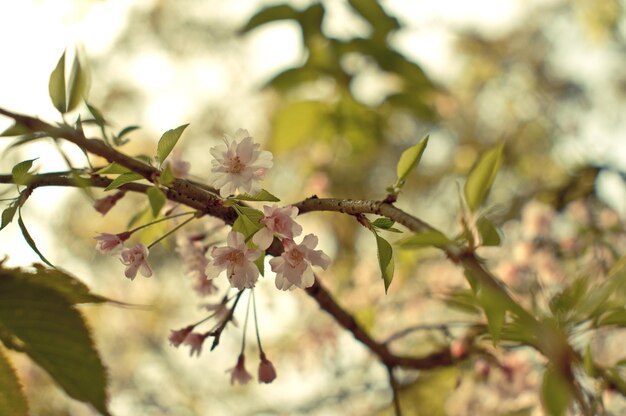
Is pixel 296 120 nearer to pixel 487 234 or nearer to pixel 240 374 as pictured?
pixel 240 374

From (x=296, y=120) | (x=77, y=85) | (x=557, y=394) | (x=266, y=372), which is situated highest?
(x=296, y=120)

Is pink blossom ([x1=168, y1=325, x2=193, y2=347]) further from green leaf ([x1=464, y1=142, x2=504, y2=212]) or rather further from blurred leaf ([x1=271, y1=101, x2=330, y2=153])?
blurred leaf ([x1=271, y1=101, x2=330, y2=153])

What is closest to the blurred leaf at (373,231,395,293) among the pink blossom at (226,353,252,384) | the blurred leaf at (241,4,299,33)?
the pink blossom at (226,353,252,384)

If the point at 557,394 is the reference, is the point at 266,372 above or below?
above

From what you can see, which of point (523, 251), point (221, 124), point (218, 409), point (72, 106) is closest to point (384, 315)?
point (523, 251)

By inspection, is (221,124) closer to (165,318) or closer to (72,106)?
(165,318)

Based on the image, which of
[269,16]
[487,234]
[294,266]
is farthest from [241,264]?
[269,16]
